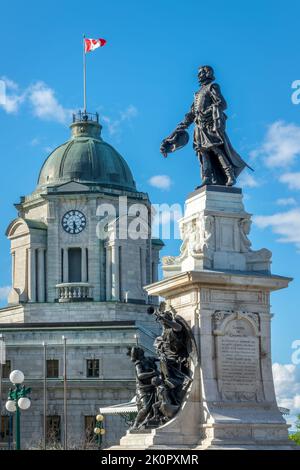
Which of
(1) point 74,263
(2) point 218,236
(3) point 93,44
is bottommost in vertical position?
(2) point 218,236

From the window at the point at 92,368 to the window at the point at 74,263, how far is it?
42.1 feet

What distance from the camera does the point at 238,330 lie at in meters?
27.5

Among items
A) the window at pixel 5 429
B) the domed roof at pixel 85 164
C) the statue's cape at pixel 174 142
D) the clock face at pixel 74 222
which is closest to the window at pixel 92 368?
the window at pixel 5 429

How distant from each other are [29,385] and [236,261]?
55256 mm

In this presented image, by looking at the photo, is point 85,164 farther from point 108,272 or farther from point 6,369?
point 6,369

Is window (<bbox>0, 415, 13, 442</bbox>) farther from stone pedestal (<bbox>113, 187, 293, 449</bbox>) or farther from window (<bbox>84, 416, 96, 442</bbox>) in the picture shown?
stone pedestal (<bbox>113, 187, 293, 449</bbox>)

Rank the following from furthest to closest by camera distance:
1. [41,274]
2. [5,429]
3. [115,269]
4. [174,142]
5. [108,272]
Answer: [41,274] → [108,272] → [115,269] → [5,429] → [174,142]

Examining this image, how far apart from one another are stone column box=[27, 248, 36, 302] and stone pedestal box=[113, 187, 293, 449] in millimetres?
64864

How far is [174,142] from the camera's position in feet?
98.7

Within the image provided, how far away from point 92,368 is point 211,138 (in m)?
54.5

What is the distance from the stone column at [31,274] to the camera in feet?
305

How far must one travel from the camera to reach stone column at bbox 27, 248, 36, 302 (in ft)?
305

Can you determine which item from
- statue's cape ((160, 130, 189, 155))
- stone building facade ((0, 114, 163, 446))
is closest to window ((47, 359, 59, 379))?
stone building facade ((0, 114, 163, 446))

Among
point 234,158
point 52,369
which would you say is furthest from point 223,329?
point 52,369
